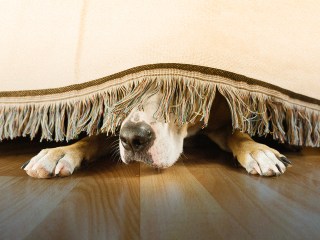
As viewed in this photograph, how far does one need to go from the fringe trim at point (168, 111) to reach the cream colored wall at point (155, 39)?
0.07 m

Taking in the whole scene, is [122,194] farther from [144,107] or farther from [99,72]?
[99,72]

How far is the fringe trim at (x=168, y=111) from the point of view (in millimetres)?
1015

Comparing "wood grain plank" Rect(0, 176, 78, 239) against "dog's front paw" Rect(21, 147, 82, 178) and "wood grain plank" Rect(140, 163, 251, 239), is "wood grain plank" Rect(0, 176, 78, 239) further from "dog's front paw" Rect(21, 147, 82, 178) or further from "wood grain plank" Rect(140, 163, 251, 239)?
"wood grain plank" Rect(140, 163, 251, 239)

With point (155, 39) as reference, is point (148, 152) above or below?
below

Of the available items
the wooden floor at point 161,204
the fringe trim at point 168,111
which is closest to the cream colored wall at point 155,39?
the fringe trim at point 168,111

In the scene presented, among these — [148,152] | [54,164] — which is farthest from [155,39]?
[54,164]

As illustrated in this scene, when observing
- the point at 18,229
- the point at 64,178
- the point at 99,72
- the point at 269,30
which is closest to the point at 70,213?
the point at 18,229

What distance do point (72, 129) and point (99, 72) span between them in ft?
0.71

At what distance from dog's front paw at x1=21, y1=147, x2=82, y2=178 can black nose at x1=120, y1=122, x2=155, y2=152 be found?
19 centimetres

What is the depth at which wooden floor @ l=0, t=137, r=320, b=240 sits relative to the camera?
576 mm

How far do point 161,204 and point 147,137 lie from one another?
0.31m

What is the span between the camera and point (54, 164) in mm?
1034

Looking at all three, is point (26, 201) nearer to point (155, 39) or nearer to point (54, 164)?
point (54, 164)

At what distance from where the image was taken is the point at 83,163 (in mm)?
1161
